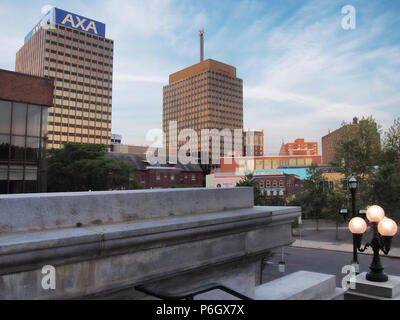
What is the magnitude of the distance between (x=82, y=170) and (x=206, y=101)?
119 m

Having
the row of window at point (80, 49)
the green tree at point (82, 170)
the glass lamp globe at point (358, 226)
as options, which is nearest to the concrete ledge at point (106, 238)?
the glass lamp globe at point (358, 226)

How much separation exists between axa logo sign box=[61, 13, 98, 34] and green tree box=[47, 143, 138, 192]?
317 ft

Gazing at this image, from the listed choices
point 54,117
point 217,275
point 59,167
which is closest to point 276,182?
point 59,167

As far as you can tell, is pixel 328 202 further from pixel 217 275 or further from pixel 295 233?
pixel 217 275

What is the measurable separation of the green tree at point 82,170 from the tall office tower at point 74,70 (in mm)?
76522

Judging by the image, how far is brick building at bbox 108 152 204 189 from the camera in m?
78.6

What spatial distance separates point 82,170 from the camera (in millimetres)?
44125

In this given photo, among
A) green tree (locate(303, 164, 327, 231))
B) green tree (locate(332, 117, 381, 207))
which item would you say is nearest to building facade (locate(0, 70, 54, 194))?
green tree (locate(303, 164, 327, 231))

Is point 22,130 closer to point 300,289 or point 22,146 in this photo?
point 22,146

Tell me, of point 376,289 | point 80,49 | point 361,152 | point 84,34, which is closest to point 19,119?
point 376,289

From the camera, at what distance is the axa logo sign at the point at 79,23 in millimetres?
123688

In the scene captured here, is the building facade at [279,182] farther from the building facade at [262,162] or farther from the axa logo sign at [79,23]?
the axa logo sign at [79,23]
